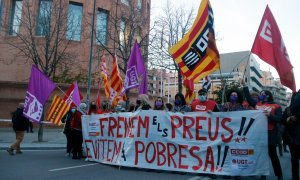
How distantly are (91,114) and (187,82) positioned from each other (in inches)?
136

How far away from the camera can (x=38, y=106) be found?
11.4 meters

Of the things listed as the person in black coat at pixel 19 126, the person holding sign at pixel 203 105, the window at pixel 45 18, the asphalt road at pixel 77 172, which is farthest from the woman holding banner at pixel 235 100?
the window at pixel 45 18

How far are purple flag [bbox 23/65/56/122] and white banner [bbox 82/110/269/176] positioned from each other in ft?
9.98

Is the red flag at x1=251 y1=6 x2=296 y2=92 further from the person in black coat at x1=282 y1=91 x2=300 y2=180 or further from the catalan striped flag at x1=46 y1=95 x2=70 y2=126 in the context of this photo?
the catalan striped flag at x1=46 y1=95 x2=70 y2=126

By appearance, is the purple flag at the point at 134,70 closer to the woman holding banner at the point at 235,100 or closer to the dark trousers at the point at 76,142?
the dark trousers at the point at 76,142

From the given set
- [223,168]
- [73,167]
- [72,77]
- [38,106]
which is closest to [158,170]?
[223,168]

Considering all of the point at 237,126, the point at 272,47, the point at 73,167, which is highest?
the point at 272,47

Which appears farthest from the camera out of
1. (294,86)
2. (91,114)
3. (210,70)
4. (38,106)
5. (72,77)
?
(72,77)

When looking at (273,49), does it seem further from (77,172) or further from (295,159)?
(77,172)

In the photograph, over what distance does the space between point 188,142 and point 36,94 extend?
5.99 metres

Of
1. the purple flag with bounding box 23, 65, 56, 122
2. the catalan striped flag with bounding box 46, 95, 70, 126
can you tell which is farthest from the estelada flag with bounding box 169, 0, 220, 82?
the catalan striped flag with bounding box 46, 95, 70, 126

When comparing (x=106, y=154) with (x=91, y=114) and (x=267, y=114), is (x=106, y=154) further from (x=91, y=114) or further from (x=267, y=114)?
(x=267, y=114)

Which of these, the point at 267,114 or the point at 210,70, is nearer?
the point at 267,114

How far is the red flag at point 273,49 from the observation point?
308 inches
